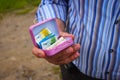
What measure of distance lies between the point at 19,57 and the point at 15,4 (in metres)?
1.40

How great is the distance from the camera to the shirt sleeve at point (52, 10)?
145cm

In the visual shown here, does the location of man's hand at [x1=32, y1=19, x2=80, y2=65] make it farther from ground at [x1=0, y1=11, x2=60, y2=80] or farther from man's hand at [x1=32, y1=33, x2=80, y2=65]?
ground at [x1=0, y1=11, x2=60, y2=80]

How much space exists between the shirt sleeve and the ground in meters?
1.75

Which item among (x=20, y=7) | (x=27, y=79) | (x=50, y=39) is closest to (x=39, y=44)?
(x=50, y=39)

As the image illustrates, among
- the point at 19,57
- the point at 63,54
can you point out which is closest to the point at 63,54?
the point at 63,54

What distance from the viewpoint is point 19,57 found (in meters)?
3.55

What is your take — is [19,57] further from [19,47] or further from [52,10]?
[52,10]

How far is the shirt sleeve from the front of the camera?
145cm

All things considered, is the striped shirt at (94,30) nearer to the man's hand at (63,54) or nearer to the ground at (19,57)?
the man's hand at (63,54)

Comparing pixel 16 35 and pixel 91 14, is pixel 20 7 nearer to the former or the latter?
pixel 16 35

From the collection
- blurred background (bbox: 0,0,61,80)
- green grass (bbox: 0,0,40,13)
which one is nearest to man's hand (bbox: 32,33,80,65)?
blurred background (bbox: 0,0,61,80)

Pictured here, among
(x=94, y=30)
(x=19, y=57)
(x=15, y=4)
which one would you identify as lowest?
(x=19, y=57)

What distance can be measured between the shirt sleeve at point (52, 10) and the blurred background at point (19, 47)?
175 cm

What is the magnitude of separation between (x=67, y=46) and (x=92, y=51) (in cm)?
26
